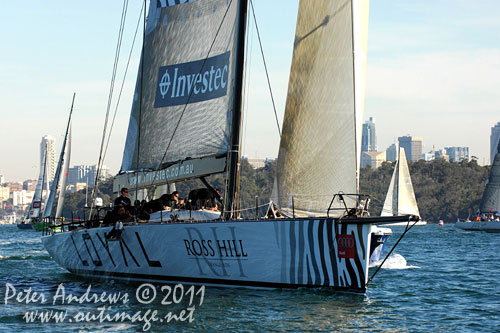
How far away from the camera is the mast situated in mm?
16516

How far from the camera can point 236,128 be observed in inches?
669

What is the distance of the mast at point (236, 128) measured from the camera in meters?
16.5

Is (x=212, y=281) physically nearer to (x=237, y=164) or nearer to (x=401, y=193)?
(x=237, y=164)

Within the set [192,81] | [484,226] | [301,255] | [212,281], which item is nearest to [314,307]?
[301,255]

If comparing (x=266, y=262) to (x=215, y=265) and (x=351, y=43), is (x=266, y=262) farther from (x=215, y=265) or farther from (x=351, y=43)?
(x=351, y=43)

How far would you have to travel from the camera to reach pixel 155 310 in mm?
13719

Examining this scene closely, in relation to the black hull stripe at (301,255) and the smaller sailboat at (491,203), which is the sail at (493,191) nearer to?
the smaller sailboat at (491,203)

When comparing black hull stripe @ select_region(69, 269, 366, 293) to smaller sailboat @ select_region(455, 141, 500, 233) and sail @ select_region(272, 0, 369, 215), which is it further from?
smaller sailboat @ select_region(455, 141, 500, 233)

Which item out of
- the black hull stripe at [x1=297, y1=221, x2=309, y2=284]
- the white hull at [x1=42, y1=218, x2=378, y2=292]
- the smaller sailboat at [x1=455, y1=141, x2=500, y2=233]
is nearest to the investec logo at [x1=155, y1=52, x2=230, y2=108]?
the white hull at [x1=42, y1=218, x2=378, y2=292]

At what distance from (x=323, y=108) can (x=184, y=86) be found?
14.5ft

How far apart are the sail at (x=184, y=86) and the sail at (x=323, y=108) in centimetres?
197

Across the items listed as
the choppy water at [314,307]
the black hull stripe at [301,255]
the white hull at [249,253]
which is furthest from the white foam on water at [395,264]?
the black hull stripe at [301,255]

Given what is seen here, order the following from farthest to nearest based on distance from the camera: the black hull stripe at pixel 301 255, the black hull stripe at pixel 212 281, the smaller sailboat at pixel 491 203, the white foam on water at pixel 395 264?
the smaller sailboat at pixel 491 203
the white foam on water at pixel 395 264
the black hull stripe at pixel 212 281
the black hull stripe at pixel 301 255

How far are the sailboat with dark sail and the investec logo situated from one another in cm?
3
